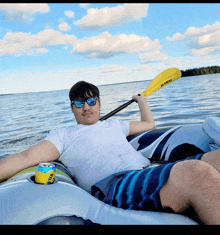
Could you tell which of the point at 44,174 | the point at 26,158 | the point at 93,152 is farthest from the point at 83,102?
the point at 44,174

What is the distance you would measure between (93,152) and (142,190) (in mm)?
555

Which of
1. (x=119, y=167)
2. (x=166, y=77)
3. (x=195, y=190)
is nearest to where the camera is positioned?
(x=195, y=190)

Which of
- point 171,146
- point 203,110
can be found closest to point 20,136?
point 171,146

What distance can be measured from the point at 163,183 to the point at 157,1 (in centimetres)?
97

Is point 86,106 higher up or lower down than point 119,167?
higher up

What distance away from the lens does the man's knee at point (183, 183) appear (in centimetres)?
117

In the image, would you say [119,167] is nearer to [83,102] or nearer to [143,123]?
[83,102]

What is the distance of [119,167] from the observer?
1662 millimetres

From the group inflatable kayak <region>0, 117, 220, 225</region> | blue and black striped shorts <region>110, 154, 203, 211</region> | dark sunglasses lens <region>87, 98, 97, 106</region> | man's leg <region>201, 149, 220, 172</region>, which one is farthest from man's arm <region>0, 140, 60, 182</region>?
man's leg <region>201, 149, 220, 172</region>

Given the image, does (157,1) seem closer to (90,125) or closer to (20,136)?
(90,125)

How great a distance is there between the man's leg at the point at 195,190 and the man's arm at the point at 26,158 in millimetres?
863

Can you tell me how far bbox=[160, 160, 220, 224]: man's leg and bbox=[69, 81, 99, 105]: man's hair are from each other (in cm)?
102

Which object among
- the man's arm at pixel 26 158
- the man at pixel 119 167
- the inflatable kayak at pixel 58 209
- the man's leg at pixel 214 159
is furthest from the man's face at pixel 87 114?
the man's leg at pixel 214 159

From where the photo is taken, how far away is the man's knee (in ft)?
3.83
